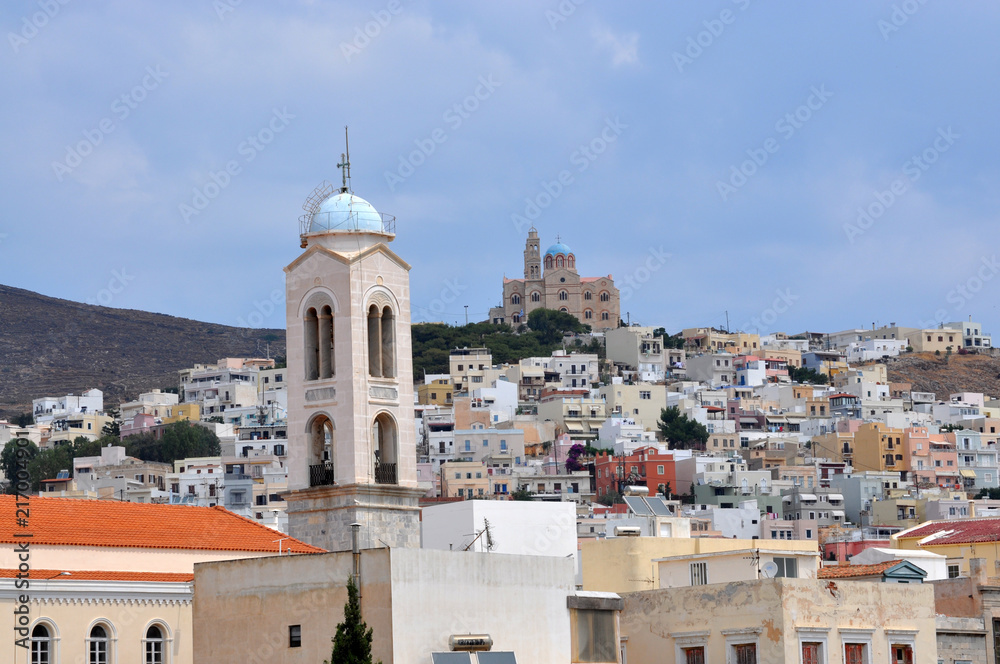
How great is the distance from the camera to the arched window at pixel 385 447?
38156 millimetres

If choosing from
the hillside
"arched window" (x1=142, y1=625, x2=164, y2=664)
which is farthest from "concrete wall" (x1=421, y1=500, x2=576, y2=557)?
the hillside

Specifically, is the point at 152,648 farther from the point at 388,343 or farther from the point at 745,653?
the point at 745,653

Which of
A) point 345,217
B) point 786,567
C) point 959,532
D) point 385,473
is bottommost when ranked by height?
point 786,567

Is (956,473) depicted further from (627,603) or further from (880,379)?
(627,603)

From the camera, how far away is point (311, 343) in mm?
38812

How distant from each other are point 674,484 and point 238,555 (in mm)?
89382

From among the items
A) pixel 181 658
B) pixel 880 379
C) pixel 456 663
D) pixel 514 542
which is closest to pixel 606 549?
pixel 514 542

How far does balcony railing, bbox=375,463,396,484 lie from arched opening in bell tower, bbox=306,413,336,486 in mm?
963

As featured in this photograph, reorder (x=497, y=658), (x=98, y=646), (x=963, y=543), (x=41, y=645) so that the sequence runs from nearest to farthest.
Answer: (x=497, y=658)
(x=41, y=645)
(x=98, y=646)
(x=963, y=543)

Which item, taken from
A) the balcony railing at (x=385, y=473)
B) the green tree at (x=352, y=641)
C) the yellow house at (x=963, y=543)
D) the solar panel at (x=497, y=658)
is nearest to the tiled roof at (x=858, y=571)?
the yellow house at (x=963, y=543)

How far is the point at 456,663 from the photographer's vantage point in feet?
86.3

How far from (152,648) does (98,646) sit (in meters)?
0.94

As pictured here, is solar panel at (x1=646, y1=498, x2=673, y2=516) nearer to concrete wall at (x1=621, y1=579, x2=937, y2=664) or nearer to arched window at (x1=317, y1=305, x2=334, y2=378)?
arched window at (x1=317, y1=305, x2=334, y2=378)

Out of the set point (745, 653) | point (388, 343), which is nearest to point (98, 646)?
point (388, 343)
